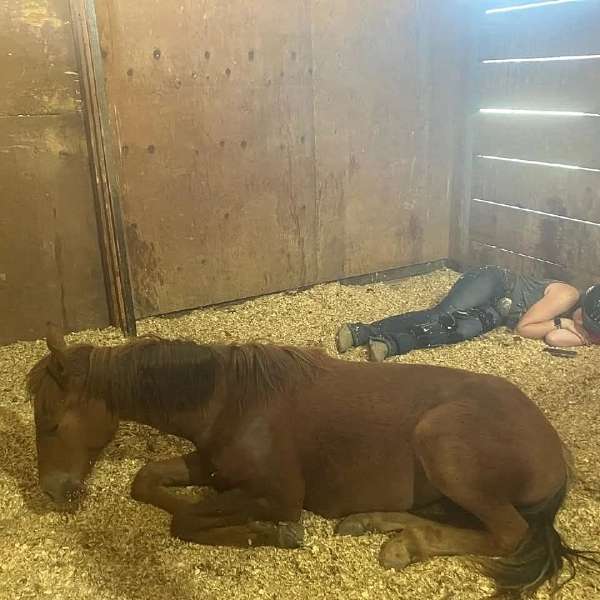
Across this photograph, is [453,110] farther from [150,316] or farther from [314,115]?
[150,316]

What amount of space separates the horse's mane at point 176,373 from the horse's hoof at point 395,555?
0.60 m

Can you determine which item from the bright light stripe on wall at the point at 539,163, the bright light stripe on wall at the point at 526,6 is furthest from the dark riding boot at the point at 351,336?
the bright light stripe on wall at the point at 526,6

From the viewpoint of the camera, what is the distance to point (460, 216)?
5.32 metres

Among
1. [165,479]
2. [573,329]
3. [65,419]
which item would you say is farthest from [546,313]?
[65,419]

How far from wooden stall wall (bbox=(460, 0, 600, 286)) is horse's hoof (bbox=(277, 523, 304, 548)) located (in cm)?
301

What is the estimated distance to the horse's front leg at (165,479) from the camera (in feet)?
7.87

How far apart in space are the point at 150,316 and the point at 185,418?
2318mm

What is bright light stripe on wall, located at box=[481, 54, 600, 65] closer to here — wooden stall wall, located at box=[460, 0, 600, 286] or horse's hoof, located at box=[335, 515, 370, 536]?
wooden stall wall, located at box=[460, 0, 600, 286]

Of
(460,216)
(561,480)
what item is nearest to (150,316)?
(460,216)

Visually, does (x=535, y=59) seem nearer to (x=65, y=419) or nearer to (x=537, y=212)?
(x=537, y=212)

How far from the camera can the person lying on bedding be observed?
12.5ft

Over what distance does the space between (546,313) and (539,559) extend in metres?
2.16

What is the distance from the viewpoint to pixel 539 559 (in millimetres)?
2092

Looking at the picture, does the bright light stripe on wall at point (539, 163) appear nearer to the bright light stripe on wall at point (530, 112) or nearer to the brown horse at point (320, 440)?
the bright light stripe on wall at point (530, 112)
